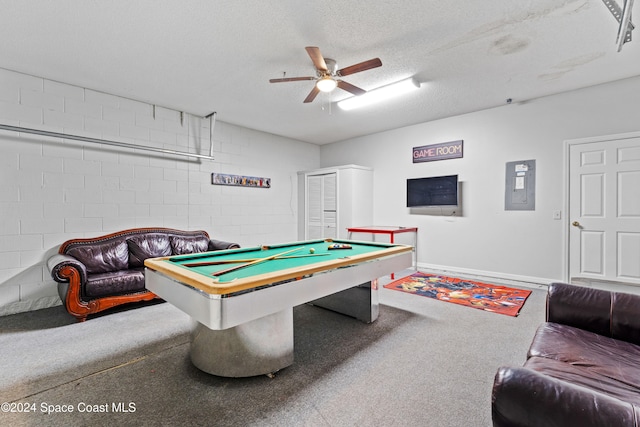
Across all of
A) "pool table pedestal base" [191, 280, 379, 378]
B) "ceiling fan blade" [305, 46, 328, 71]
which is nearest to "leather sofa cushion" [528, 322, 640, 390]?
"pool table pedestal base" [191, 280, 379, 378]

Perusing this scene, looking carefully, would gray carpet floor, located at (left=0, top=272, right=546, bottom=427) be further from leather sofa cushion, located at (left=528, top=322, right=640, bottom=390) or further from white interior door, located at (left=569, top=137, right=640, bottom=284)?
white interior door, located at (left=569, top=137, right=640, bottom=284)

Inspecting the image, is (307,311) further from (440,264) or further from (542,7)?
(542,7)

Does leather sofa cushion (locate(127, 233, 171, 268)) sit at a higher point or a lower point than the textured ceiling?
lower

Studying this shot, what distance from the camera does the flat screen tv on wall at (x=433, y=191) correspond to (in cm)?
506

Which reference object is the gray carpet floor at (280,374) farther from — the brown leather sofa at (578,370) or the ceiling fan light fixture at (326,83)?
the ceiling fan light fixture at (326,83)

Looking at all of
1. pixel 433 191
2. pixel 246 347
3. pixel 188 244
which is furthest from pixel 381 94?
pixel 188 244

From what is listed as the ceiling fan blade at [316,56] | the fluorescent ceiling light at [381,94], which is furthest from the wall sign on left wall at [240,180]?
the ceiling fan blade at [316,56]

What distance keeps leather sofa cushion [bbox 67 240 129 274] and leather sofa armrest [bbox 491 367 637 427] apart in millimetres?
4317

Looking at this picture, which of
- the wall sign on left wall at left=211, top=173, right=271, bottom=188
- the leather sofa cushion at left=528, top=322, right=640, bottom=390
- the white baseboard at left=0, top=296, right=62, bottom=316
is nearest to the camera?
the leather sofa cushion at left=528, top=322, right=640, bottom=390

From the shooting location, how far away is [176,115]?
4.81 meters

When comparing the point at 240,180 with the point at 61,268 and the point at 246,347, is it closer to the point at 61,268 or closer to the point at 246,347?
the point at 61,268

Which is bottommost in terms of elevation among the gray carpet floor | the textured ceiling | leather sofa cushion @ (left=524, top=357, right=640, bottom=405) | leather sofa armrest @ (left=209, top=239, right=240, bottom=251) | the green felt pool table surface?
the gray carpet floor

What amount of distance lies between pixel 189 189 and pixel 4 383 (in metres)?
3.37

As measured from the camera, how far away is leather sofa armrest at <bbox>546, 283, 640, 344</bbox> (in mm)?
1719
